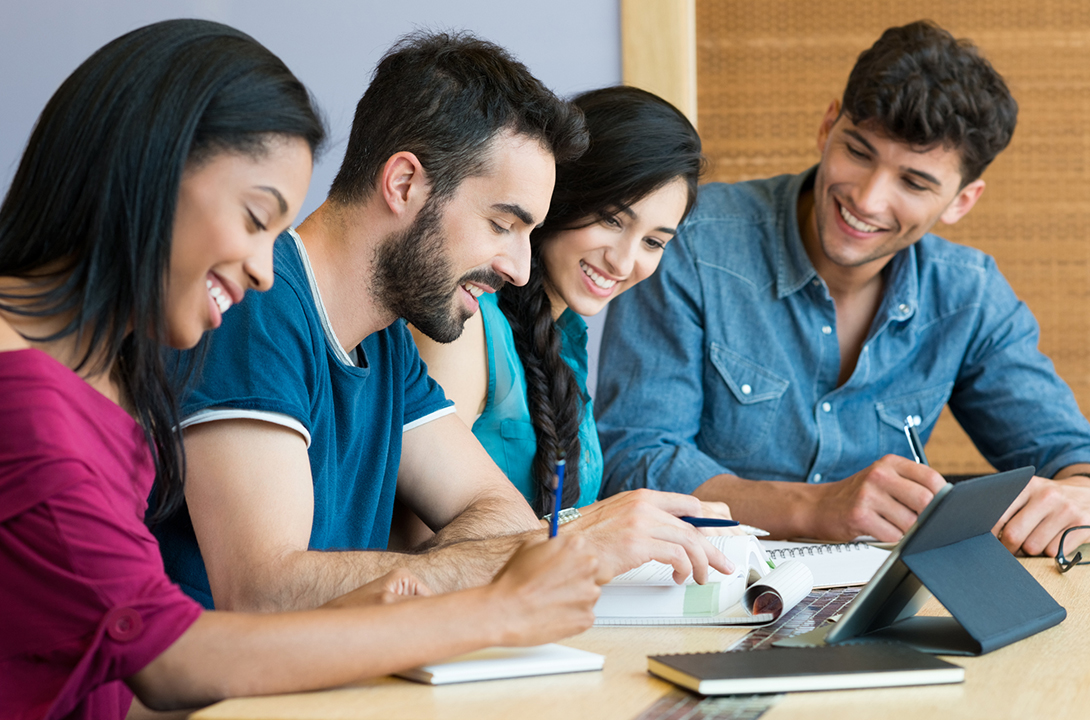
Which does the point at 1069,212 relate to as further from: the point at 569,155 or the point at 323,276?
the point at 323,276

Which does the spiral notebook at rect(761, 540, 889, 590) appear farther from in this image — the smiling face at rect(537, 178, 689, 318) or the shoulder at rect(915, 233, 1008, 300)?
the shoulder at rect(915, 233, 1008, 300)

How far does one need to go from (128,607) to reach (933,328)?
1.79 meters

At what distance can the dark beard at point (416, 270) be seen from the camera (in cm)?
136

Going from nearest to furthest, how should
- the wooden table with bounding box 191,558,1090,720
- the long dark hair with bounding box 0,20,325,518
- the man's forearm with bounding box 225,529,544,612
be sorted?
the wooden table with bounding box 191,558,1090,720 < the long dark hair with bounding box 0,20,325,518 < the man's forearm with bounding box 225,529,544,612

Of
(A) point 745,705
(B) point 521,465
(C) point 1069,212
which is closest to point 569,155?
(B) point 521,465

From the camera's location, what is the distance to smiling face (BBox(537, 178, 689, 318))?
5.79 ft

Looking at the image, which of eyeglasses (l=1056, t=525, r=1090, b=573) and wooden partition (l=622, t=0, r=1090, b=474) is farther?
wooden partition (l=622, t=0, r=1090, b=474)

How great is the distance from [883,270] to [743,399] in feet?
1.43

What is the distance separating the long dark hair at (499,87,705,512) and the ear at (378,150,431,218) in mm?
432

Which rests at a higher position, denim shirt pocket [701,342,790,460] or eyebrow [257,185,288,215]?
eyebrow [257,185,288,215]

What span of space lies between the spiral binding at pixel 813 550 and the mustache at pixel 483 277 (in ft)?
1.69

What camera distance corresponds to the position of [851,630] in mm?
973

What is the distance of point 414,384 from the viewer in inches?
59.4

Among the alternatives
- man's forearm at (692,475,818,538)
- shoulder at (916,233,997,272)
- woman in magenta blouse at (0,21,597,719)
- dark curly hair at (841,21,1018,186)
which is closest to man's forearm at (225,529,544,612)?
woman in magenta blouse at (0,21,597,719)
